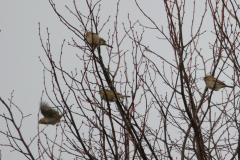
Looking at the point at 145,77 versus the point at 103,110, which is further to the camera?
the point at 145,77

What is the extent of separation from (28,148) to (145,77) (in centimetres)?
179

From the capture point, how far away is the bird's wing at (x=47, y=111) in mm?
4476

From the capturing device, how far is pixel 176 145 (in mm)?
4273

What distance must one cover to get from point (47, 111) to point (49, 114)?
0.24ft

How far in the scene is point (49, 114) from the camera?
15.2 ft

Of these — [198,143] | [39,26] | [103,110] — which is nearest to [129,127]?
[103,110]

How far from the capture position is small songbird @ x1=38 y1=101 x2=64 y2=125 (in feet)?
14.8

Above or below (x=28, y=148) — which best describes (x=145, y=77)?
above

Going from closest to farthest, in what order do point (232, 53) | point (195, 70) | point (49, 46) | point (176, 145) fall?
point (49, 46) < point (232, 53) < point (176, 145) < point (195, 70)

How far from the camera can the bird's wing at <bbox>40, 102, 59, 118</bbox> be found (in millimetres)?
4476

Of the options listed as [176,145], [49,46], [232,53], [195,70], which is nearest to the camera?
[49,46]

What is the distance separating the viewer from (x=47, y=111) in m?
4.57

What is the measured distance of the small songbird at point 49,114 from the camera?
14.8 feet

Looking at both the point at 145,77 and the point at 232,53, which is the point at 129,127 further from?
the point at 232,53
